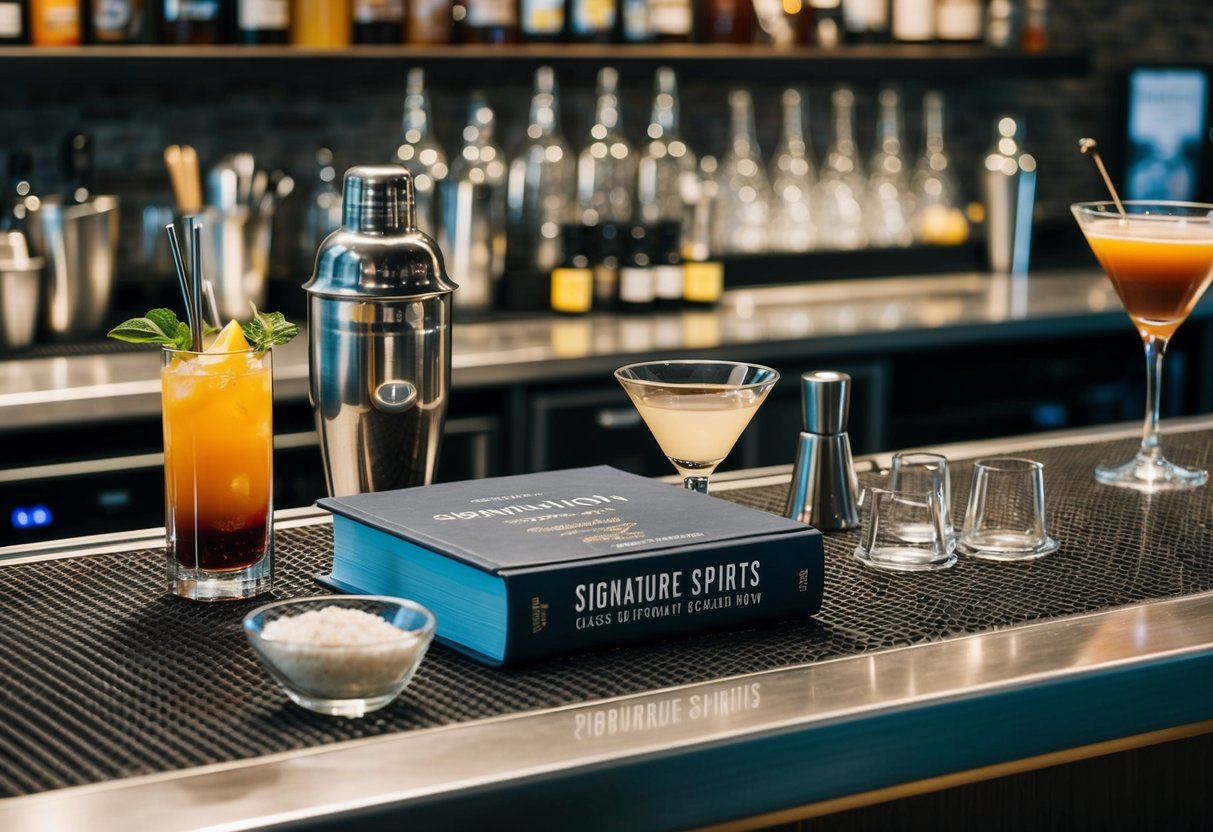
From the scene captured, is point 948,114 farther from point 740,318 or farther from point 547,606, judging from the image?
point 547,606

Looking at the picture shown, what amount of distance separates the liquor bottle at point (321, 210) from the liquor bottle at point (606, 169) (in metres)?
0.55

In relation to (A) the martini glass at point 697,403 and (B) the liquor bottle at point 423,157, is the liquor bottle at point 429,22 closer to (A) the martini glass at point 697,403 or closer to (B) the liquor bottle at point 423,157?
(B) the liquor bottle at point 423,157

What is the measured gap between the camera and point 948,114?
168 inches

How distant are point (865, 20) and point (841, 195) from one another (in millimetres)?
412

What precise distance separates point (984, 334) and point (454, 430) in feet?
3.83

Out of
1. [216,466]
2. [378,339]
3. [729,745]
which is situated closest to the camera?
[729,745]

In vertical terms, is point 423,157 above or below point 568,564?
above

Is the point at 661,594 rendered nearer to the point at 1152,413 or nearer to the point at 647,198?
the point at 1152,413

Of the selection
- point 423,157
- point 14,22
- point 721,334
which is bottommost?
point 721,334

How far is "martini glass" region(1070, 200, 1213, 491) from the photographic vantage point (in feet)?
5.51

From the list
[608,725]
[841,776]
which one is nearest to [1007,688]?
[841,776]

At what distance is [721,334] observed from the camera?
309cm

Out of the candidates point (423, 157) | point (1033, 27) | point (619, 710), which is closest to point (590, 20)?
point (423, 157)

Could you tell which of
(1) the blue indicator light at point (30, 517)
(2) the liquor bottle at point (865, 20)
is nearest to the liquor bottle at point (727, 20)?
(2) the liquor bottle at point (865, 20)
